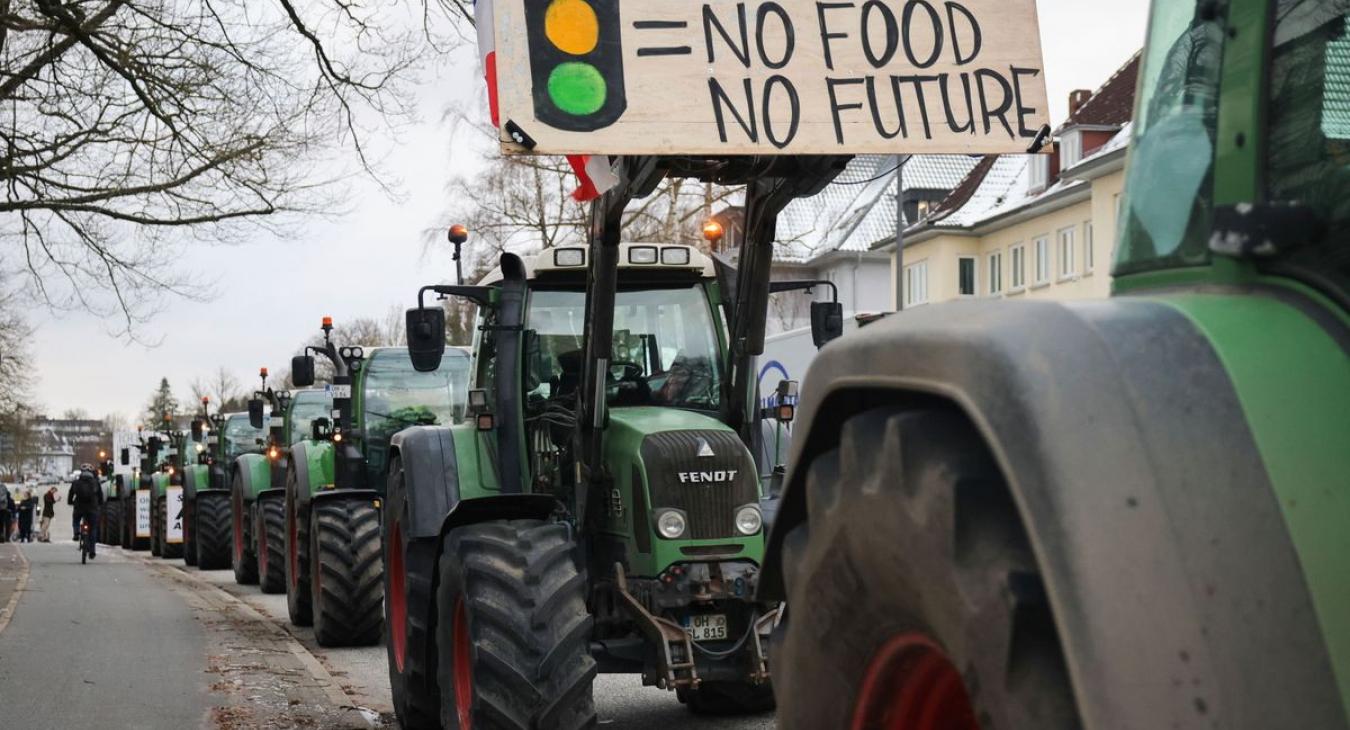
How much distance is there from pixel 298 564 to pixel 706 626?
7.97 m

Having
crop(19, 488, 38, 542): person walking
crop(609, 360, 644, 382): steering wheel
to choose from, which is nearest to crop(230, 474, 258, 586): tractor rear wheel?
crop(609, 360, 644, 382): steering wheel

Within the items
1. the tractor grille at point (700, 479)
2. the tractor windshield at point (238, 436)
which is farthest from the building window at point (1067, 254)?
the tractor grille at point (700, 479)

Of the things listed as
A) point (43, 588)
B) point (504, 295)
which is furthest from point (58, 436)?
→ point (504, 295)

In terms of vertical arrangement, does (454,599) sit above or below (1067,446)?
below

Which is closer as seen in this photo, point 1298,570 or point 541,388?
point 1298,570

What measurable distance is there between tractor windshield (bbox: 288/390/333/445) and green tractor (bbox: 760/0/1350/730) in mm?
17757

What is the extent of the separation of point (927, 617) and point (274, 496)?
1674 centimetres

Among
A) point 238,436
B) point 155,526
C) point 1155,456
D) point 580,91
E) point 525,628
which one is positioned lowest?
point 155,526

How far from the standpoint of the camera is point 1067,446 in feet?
6.43

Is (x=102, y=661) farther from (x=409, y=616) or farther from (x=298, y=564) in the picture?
(x=409, y=616)

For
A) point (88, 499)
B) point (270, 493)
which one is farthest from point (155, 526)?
point (270, 493)

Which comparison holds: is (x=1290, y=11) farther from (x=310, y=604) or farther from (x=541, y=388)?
(x=310, y=604)

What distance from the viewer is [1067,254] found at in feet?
143

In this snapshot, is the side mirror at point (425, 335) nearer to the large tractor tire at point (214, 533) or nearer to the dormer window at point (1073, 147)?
the large tractor tire at point (214, 533)
